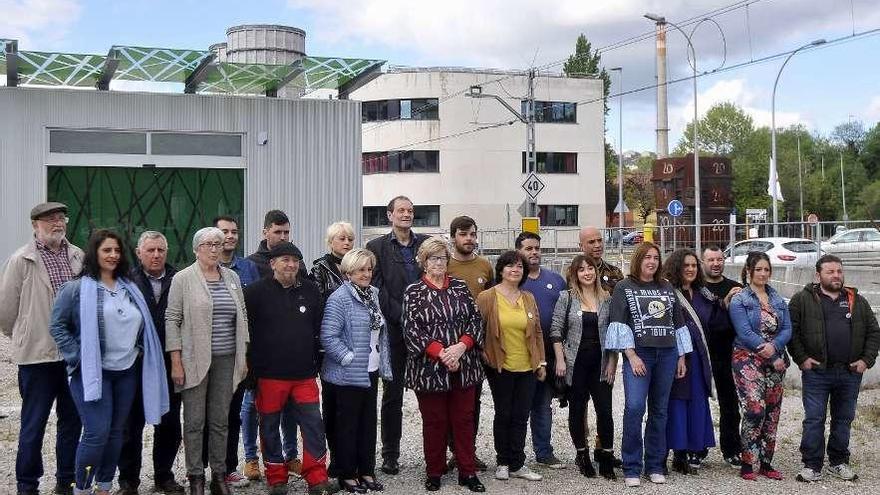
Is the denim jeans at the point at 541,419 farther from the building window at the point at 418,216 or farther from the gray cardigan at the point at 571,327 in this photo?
the building window at the point at 418,216

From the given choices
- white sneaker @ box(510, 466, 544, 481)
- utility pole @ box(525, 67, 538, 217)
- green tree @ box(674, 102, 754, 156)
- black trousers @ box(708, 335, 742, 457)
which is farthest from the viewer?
green tree @ box(674, 102, 754, 156)

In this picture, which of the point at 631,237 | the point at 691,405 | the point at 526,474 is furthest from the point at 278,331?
the point at 631,237

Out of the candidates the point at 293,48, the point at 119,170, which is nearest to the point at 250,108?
the point at 119,170

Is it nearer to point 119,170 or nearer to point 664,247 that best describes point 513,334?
point 119,170

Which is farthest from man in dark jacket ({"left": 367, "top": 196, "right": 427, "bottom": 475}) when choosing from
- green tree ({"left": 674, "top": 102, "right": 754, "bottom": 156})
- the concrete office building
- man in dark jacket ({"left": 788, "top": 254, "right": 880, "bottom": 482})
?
green tree ({"left": 674, "top": 102, "right": 754, "bottom": 156})

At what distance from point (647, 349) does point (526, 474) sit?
49.3 inches

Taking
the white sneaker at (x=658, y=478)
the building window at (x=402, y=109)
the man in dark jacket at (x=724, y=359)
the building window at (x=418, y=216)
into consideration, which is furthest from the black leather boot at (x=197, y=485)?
the building window at (x=402, y=109)

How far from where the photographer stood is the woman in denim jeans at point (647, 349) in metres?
6.57

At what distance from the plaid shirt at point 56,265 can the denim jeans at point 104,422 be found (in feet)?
2.38

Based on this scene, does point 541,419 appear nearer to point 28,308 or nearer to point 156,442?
point 156,442

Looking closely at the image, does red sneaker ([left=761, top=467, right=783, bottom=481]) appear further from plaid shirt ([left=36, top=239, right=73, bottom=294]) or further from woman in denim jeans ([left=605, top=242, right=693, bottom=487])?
plaid shirt ([left=36, top=239, right=73, bottom=294])

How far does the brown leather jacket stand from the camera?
658 cm

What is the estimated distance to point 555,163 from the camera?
47.3m

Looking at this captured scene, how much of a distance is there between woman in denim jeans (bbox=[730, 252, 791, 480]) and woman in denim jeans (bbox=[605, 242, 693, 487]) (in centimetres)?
45
